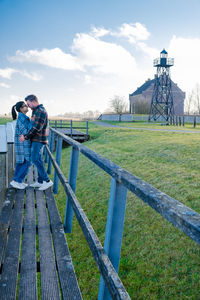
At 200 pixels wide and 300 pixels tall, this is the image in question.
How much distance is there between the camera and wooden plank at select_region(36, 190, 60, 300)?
2143mm

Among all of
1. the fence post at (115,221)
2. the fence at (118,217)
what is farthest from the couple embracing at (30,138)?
the fence post at (115,221)

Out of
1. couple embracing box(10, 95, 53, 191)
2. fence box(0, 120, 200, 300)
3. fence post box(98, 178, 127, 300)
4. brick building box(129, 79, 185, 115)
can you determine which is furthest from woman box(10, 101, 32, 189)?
brick building box(129, 79, 185, 115)

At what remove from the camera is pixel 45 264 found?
98.2 inches

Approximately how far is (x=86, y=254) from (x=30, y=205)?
43.1 inches

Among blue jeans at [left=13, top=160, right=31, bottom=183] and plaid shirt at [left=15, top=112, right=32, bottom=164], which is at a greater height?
plaid shirt at [left=15, top=112, right=32, bottom=164]

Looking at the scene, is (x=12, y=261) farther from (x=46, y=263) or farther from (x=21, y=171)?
(x=21, y=171)

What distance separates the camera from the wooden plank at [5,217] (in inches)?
110

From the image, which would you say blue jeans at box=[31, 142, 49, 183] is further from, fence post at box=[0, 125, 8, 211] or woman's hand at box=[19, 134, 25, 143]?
fence post at box=[0, 125, 8, 211]

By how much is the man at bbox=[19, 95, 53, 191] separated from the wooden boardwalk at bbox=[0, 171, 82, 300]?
874 mm

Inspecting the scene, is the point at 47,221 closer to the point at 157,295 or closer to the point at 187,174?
the point at 157,295

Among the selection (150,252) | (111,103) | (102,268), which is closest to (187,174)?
(150,252)

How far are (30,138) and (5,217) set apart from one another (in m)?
1.66

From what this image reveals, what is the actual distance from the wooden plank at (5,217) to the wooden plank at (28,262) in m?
0.20

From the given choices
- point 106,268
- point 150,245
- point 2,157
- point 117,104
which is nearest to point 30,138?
point 2,157
